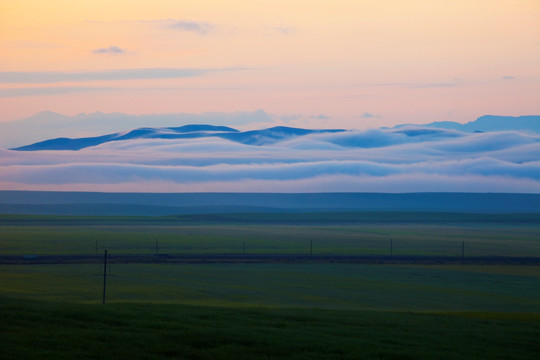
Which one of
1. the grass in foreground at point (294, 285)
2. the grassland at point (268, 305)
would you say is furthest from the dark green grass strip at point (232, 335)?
the grass in foreground at point (294, 285)

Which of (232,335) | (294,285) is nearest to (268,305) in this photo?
(294,285)

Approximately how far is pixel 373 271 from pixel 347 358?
48333 millimetres

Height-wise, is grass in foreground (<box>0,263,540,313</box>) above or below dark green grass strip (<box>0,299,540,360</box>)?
below

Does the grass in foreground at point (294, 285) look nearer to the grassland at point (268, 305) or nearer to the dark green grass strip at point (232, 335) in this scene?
the grassland at point (268, 305)

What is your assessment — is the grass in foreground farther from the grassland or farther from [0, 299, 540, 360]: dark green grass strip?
[0, 299, 540, 360]: dark green grass strip

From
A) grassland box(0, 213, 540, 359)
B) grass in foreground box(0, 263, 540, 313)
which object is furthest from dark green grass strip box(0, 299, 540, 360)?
grass in foreground box(0, 263, 540, 313)

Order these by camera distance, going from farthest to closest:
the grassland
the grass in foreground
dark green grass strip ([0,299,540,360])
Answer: the grass in foreground → the grassland → dark green grass strip ([0,299,540,360])

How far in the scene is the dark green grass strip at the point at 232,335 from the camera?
876 inches

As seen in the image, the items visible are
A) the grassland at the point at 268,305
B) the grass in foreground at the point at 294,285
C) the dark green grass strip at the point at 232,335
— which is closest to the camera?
the dark green grass strip at the point at 232,335

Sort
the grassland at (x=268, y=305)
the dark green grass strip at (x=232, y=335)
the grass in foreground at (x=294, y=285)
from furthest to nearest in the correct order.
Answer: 1. the grass in foreground at (x=294, y=285)
2. the grassland at (x=268, y=305)
3. the dark green grass strip at (x=232, y=335)

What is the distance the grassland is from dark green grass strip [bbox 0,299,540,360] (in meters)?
0.05

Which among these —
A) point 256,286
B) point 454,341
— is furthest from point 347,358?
point 256,286

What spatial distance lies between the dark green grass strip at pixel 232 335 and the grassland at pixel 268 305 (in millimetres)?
52

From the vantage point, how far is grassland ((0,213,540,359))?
23.2 meters
